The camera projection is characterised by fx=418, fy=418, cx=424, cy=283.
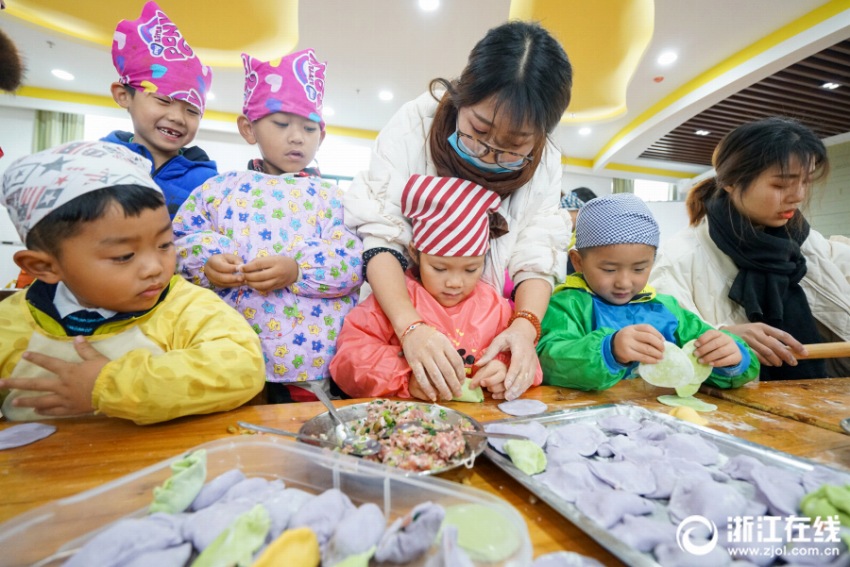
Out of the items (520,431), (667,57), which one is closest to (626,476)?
(520,431)

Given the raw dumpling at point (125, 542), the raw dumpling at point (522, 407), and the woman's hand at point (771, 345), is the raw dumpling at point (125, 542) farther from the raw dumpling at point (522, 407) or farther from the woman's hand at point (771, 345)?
the woman's hand at point (771, 345)

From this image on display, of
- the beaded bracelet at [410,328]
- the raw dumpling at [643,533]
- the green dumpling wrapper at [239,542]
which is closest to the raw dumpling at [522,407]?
the beaded bracelet at [410,328]

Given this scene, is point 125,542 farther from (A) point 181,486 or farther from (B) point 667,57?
(B) point 667,57

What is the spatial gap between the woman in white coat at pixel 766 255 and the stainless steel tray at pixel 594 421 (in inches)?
43.2

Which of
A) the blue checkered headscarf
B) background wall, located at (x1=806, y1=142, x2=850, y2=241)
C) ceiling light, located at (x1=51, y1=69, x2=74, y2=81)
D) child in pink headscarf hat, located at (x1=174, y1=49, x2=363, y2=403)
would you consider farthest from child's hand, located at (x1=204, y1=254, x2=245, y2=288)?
background wall, located at (x1=806, y1=142, x2=850, y2=241)

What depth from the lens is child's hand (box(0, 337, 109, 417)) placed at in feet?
2.81

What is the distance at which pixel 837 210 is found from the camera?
8.60 metres

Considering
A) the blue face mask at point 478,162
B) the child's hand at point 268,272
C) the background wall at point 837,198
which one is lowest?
the child's hand at point 268,272

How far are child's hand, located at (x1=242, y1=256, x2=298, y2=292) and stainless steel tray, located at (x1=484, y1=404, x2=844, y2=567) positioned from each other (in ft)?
2.45

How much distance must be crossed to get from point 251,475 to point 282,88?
1.31 metres

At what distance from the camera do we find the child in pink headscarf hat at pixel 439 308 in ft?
3.84

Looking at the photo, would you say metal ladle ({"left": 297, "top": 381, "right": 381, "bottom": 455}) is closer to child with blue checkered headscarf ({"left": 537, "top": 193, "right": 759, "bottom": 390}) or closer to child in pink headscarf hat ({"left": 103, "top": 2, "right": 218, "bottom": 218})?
child with blue checkered headscarf ({"left": 537, "top": 193, "right": 759, "bottom": 390})

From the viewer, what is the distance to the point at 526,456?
2.41 ft

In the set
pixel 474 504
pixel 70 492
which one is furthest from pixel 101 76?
pixel 474 504
